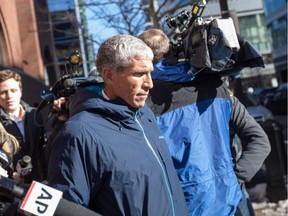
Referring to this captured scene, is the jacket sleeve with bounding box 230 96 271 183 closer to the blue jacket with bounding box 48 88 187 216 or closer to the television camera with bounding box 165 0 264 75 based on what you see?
the television camera with bounding box 165 0 264 75

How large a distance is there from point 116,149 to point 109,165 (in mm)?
82

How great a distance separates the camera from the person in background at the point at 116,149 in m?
1.94

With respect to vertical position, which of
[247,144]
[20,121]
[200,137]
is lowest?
[247,144]

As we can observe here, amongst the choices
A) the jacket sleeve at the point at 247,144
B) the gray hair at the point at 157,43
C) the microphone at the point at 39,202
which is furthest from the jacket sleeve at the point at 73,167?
the jacket sleeve at the point at 247,144

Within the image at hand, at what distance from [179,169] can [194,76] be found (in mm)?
538

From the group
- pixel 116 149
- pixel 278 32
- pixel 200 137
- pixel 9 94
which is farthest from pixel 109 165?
pixel 278 32

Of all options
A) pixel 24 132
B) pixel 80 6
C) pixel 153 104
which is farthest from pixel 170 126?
pixel 80 6

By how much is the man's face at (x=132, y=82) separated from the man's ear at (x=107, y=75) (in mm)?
17

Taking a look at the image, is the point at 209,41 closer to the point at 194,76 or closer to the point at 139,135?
the point at 194,76

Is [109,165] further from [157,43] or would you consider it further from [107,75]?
[157,43]

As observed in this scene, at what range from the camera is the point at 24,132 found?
3.36m

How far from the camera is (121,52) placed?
6.97 feet

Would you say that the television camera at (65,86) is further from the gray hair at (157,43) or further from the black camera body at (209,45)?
the black camera body at (209,45)

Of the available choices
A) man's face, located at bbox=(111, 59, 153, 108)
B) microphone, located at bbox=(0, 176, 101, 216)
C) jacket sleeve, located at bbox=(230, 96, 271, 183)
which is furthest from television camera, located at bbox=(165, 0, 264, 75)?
microphone, located at bbox=(0, 176, 101, 216)
